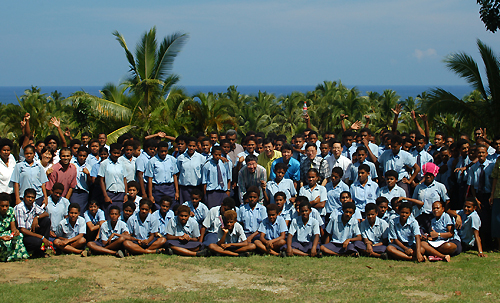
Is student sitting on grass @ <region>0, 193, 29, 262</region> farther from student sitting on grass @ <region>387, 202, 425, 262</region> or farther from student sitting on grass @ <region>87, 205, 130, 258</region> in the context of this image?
student sitting on grass @ <region>387, 202, 425, 262</region>

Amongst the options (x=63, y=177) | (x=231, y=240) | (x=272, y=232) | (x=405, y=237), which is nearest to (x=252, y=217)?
(x=272, y=232)

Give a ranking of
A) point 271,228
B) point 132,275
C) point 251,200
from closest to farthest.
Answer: point 132,275, point 271,228, point 251,200

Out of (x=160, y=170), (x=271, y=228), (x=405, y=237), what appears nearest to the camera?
(x=405, y=237)

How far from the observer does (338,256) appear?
852 centimetres

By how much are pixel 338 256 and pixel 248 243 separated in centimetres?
148

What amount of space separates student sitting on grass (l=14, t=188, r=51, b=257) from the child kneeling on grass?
0.76 m

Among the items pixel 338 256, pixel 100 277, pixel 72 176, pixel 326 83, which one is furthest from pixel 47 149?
pixel 326 83

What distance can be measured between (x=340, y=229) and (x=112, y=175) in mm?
4138

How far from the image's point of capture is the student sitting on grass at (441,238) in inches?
327

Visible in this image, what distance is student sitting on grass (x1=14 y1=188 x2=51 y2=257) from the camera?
848 cm

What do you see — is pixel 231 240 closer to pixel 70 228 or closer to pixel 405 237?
pixel 70 228

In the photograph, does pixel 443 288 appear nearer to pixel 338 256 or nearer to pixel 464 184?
pixel 338 256

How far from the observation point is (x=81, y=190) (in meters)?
9.58

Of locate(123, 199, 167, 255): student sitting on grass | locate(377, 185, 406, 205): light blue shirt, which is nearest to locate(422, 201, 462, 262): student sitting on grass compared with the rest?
locate(377, 185, 406, 205): light blue shirt
